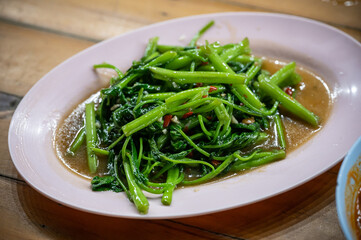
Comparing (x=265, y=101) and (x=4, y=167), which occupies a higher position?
(x=265, y=101)

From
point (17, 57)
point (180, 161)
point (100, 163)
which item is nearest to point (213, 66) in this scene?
point (180, 161)

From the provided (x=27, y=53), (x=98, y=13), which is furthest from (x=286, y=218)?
(x=98, y=13)

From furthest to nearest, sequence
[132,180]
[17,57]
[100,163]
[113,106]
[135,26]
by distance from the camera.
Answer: [135,26] → [17,57] → [113,106] → [100,163] → [132,180]

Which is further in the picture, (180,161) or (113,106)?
(113,106)

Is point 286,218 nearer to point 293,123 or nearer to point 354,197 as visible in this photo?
point 354,197

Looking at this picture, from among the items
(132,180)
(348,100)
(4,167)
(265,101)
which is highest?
(348,100)

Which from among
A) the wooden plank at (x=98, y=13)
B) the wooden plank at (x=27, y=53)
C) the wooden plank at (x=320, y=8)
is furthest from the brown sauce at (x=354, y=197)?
the wooden plank at (x=27, y=53)

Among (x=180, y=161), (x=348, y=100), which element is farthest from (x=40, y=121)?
(x=348, y=100)

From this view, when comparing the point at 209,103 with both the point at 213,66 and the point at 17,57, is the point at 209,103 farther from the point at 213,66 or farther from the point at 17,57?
the point at 17,57

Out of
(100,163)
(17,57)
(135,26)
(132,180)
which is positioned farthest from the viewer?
(135,26)
